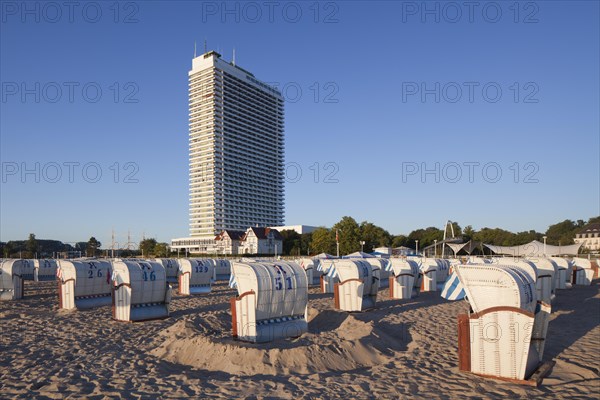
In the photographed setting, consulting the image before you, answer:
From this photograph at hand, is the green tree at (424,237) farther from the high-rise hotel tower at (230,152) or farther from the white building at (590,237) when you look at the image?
the high-rise hotel tower at (230,152)

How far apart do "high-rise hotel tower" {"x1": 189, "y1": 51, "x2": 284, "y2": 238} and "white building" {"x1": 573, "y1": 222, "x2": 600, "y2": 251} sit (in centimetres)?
9774

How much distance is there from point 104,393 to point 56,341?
5315mm

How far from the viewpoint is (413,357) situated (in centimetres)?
933

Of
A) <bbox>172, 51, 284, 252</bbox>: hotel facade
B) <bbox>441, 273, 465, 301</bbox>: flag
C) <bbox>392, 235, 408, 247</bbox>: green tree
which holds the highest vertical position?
<bbox>172, 51, 284, 252</bbox>: hotel facade

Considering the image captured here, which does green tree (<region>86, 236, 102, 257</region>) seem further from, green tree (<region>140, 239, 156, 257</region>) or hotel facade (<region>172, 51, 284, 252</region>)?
hotel facade (<region>172, 51, 284, 252</region>)

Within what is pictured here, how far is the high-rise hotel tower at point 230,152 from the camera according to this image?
140 meters

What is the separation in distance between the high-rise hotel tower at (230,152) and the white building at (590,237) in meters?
97.7

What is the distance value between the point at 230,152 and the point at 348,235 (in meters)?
85.1

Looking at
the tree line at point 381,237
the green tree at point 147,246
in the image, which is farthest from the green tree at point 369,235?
the green tree at point 147,246

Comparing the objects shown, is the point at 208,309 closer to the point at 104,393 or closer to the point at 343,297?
the point at 343,297

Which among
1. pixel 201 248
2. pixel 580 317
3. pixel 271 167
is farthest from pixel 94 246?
pixel 580 317

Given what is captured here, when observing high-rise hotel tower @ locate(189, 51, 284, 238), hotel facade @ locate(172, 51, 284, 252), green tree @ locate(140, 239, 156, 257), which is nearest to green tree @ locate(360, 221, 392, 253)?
green tree @ locate(140, 239, 156, 257)

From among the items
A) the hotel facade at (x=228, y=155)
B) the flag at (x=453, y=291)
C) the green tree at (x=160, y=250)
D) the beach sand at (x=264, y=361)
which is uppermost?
the hotel facade at (x=228, y=155)

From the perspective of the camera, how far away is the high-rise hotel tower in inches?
5522
